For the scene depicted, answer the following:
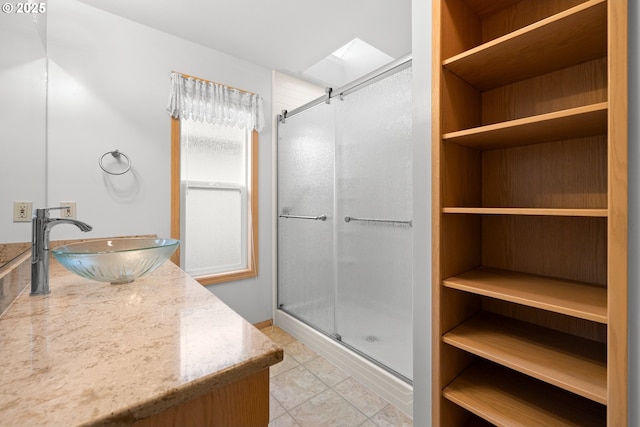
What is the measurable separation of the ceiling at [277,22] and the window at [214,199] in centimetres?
63

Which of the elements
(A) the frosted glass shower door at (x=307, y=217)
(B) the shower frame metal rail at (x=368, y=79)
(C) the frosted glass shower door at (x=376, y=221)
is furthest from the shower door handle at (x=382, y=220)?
(B) the shower frame metal rail at (x=368, y=79)

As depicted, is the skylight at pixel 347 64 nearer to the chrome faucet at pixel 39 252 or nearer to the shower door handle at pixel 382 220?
the shower door handle at pixel 382 220

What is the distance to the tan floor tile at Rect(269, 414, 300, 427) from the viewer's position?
1.47 metres

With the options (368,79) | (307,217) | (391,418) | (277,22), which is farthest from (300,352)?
(277,22)

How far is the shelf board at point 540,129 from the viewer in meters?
0.79

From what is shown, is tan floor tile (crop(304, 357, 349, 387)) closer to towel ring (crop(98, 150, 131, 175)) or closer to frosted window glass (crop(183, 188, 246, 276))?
frosted window glass (crop(183, 188, 246, 276))

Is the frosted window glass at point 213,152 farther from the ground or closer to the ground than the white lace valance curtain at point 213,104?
closer to the ground

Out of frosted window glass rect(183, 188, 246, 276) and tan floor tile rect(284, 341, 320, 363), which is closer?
tan floor tile rect(284, 341, 320, 363)

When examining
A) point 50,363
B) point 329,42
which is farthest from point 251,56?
point 50,363

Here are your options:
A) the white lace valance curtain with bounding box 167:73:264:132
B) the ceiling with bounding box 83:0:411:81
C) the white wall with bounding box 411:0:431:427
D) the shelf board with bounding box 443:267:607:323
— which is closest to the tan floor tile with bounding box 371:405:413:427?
the white wall with bounding box 411:0:431:427

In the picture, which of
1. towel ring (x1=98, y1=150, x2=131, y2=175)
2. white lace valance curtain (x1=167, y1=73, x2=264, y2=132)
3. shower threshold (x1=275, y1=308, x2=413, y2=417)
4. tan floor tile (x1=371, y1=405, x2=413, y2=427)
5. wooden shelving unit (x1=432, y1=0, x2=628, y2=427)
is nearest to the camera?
wooden shelving unit (x1=432, y1=0, x2=628, y2=427)

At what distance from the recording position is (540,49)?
944 mm

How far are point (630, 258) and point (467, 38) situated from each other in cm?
98

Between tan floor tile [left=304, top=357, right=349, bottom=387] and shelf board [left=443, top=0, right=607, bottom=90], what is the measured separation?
183cm
